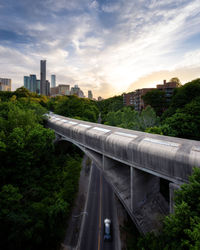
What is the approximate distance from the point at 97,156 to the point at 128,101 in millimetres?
84903

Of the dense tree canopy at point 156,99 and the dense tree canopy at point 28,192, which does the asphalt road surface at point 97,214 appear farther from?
the dense tree canopy at point 156,99

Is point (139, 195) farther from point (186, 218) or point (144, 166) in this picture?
point (186, 218)

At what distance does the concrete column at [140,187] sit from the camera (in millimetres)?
13711

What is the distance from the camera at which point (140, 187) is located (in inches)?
570

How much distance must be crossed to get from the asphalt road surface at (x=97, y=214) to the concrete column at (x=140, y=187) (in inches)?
336

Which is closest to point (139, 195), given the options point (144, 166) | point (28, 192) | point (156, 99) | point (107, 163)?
point (144, 166)

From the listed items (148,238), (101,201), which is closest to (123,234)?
(101,201)

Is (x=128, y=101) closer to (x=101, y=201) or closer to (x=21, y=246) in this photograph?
(x=101, y=201)

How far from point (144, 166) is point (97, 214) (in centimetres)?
1537

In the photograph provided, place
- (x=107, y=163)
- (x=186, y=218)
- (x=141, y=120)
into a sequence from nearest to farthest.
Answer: (x=186, y=218) < (x=107, y=163) < (x=141, y=120)

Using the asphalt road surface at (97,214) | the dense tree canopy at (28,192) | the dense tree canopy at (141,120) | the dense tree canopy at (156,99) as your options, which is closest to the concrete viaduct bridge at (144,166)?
the asphalt road surface at (97,214)

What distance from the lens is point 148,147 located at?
12430 millimetres

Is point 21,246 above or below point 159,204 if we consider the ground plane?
below

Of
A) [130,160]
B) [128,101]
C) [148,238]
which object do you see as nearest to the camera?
[148,238]
